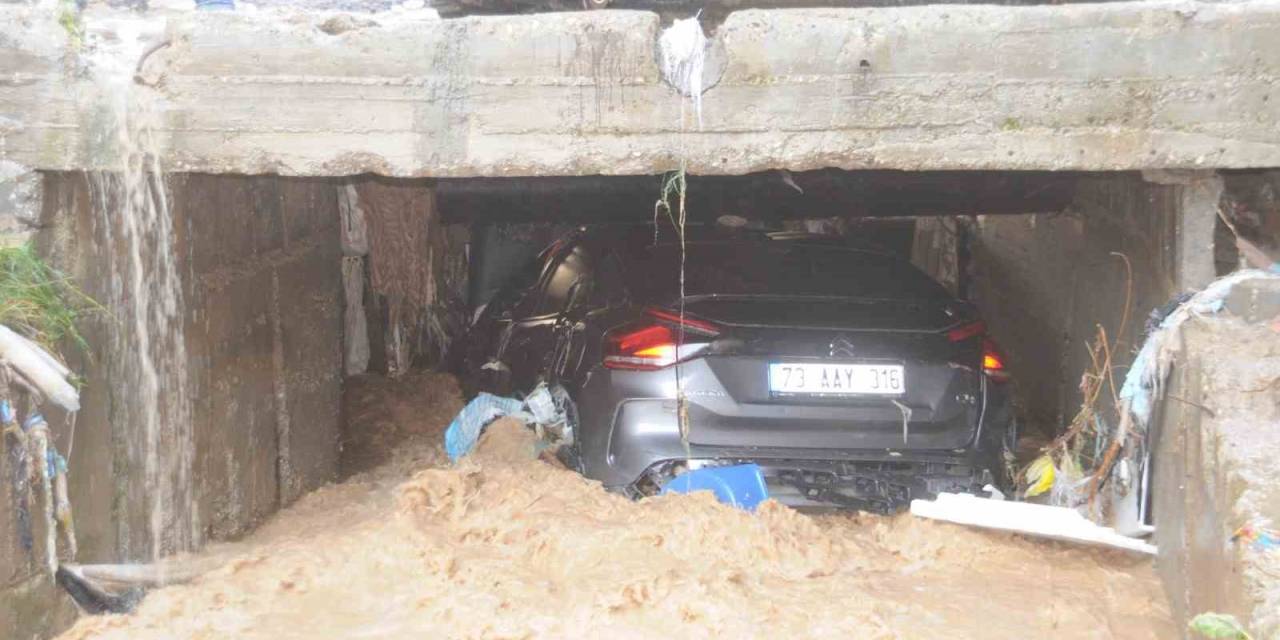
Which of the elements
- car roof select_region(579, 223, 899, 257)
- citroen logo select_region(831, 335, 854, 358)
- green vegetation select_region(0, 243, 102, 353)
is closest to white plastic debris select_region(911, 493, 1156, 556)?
citroen logo select_region(831, 335, 854, 358)

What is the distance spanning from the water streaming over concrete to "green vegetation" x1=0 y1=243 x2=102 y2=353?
0.26 m

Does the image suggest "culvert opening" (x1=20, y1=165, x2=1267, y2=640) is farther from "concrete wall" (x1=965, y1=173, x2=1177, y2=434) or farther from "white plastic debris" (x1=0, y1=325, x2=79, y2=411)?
"white plastic debris" (x1=0, y1=325, x2=79, y2=411)

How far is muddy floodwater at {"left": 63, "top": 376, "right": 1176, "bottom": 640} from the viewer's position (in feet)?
12.0

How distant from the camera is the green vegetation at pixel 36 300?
3.61 meters

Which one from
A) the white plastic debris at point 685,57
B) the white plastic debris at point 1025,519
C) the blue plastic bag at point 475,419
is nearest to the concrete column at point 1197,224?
the white plastic debris at point 1025,519

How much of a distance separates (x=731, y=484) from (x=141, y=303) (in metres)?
2.47

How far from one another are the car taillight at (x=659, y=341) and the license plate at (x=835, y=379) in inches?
13.6

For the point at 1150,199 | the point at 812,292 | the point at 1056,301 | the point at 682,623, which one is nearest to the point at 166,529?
the point at 682,623

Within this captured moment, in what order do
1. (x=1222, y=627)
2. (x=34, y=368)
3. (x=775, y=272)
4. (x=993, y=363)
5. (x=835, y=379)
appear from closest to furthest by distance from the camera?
(x=1222, y=627) → (x=34, y=368) → (x=835, y=379) → (x=993, y=363) → (x=775, y=272)

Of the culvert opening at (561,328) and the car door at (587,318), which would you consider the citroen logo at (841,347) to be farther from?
the car door at (587,318)

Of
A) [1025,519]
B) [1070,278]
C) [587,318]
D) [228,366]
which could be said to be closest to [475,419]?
[587,318]

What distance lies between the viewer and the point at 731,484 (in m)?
4.71

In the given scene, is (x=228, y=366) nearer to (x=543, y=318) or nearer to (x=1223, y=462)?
(x=543, y=318)

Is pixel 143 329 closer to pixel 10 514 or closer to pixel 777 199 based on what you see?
pixel 10 514
